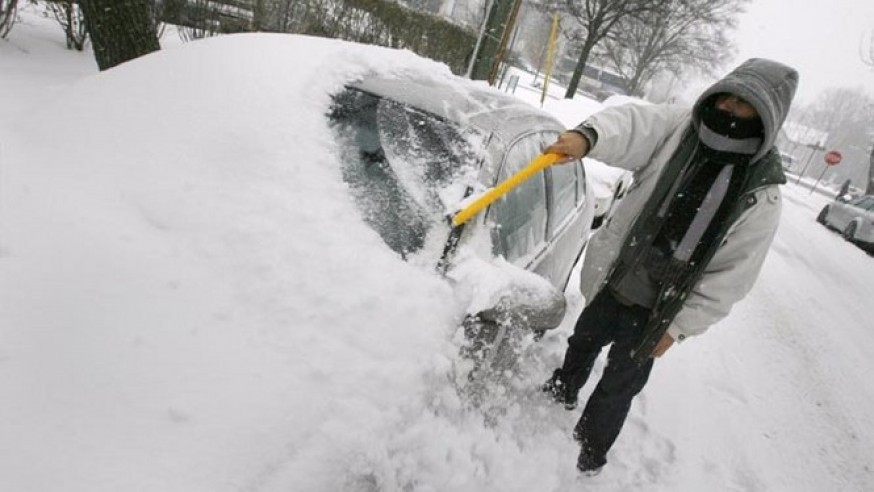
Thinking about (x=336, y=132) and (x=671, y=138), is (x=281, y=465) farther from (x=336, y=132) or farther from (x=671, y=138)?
(x=671, y=138)

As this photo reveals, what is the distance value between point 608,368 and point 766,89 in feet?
4.12

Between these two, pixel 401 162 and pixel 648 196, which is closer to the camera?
pixel 401 162

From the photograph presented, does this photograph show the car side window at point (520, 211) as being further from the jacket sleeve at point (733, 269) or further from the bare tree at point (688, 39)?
the bare tree at point (688, 39)

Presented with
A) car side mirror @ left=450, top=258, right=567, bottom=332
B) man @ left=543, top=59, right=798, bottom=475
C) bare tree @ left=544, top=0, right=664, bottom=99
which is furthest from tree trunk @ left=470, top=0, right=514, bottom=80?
bare tree @ left=544, top=0, right=664, bottom=99

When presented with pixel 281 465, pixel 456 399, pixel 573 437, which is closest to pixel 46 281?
pixel 281 465

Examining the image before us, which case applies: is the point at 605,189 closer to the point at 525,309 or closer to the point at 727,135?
the point at 727,135

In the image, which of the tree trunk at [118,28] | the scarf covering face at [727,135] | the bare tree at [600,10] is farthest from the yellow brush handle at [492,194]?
the bare tree at [600,10]

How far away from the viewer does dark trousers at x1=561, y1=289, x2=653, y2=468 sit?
87.7 inches

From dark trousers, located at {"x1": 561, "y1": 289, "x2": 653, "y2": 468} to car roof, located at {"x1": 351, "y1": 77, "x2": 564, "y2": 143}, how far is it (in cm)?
89

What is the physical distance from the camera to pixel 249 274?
1436 millimetres

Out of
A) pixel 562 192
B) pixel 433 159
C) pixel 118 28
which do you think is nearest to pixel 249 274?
pixel 433 159

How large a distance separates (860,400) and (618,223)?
12.1 ft

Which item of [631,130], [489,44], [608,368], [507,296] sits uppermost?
[489,44]

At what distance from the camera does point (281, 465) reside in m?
1.17
